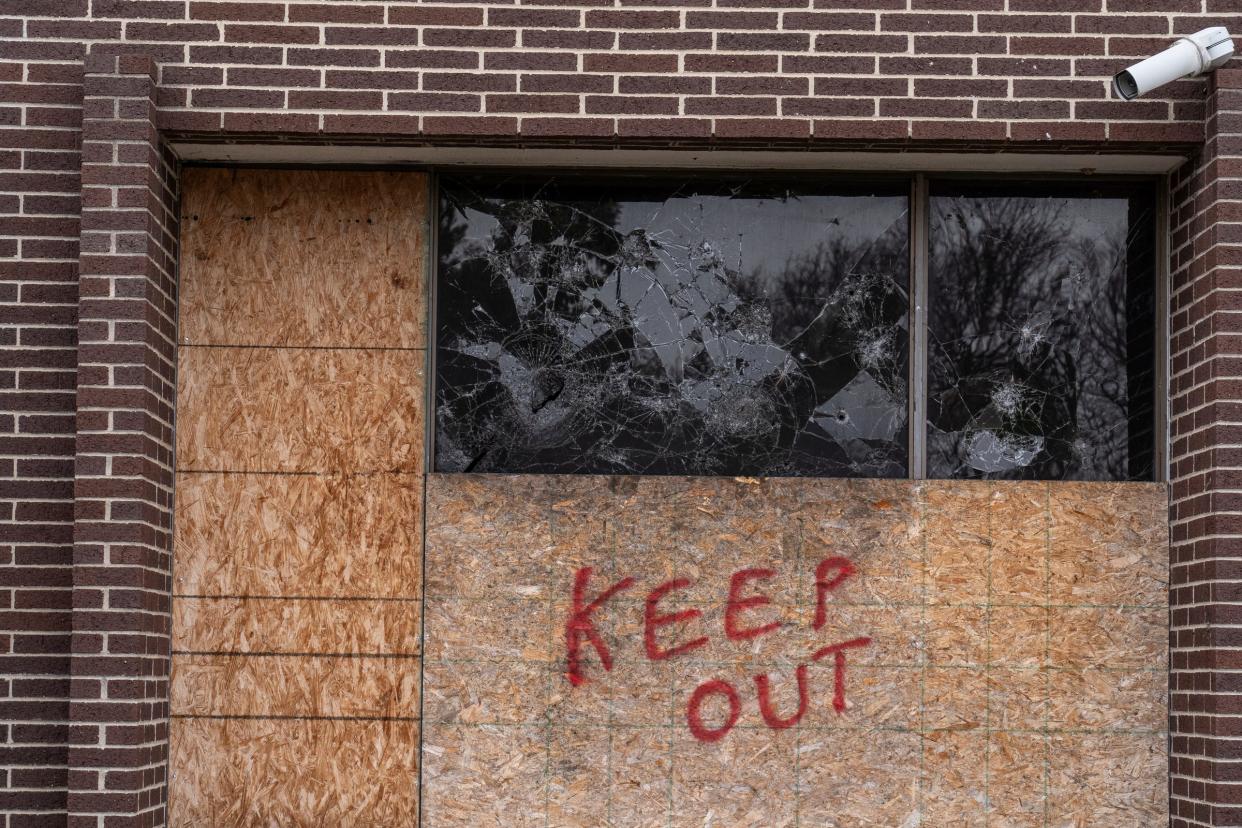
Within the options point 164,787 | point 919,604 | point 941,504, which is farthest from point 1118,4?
point 164,787

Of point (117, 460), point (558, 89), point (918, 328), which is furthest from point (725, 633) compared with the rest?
point (117, 460)

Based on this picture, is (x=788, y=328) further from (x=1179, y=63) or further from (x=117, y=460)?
(x=117, y=460)

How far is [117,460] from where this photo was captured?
5.87m

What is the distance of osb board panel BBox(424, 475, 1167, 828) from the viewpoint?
6312 millimetres

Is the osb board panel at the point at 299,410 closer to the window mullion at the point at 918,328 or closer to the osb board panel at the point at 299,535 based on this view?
the osb board panel at the point at 299,535

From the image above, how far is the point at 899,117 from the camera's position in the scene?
20.1 ft

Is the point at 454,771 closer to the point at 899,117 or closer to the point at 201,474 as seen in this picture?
the point at 201,474

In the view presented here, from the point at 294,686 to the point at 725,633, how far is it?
189 centimetres

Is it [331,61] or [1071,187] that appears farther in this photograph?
[1071,187]

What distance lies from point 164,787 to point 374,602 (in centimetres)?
118

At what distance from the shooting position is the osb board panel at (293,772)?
629cm

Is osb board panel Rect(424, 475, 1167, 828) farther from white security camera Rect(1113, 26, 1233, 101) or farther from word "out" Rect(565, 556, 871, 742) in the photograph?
Answer: white security camera Rect(1113, 26, 1233, 101)

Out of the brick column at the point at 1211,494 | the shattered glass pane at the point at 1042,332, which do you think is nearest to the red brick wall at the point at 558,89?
the brick column at the point at 1211,494

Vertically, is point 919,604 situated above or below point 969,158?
below
